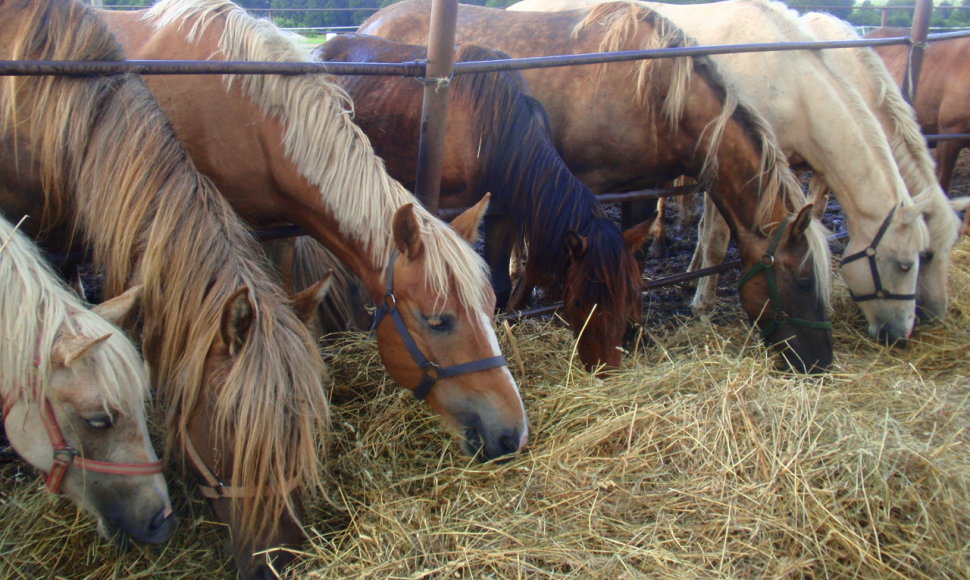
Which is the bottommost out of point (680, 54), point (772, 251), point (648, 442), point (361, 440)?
point (361, 440)

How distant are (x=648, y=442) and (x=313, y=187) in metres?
1.30

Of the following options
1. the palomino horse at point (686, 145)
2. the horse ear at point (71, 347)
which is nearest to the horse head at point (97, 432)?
the horse ear at point (71, 347)

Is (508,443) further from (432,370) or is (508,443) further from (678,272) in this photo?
(678,272)

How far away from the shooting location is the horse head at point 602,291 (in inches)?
97.7

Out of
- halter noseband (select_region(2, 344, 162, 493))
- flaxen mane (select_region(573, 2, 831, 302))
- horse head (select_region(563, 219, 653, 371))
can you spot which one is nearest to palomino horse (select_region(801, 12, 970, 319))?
flaxen mane (select_region(573, 2, 831, 302))

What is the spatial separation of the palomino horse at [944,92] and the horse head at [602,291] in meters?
4.41

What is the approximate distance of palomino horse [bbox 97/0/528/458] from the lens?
1.93 metres

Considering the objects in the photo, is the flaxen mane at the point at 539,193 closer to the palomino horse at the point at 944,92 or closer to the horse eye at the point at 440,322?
the horse eye at the point at 440,322

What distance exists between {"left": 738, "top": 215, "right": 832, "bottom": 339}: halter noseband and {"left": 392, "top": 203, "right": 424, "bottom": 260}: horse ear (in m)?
1.87

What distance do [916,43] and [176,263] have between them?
4.41 meters

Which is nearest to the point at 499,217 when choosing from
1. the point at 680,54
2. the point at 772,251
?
the point at 680,54

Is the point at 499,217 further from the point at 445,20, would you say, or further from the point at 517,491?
the point at 517,491

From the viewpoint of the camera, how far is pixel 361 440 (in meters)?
2.18

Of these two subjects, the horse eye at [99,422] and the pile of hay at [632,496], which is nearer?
the horse eye at [99,422]
